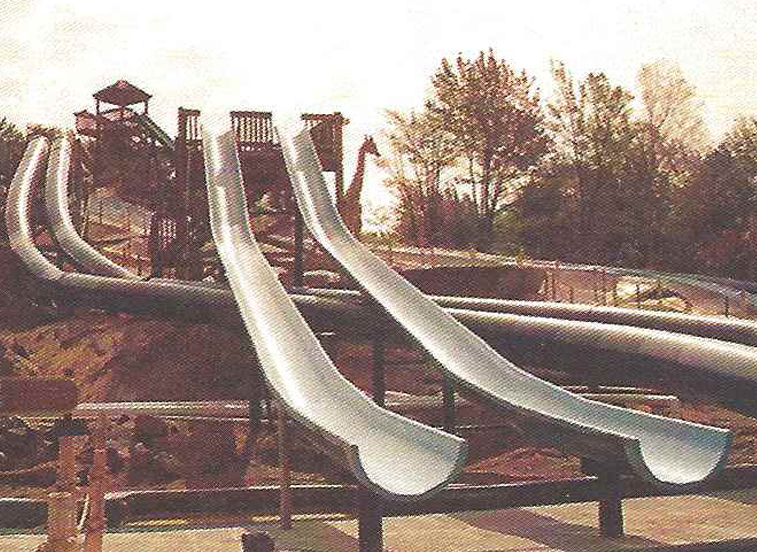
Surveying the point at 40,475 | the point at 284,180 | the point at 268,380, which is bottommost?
the point at 40,475

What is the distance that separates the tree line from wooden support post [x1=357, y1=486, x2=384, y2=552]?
113ft

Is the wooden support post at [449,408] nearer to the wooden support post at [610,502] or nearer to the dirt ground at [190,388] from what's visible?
the dirt ground at [190,388]

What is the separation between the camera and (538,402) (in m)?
14.9

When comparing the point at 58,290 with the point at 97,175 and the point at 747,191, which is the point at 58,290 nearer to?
the point at 97,175

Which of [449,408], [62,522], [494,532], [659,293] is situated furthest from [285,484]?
[659,293]

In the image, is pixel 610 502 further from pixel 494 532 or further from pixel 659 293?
pixel 659 293

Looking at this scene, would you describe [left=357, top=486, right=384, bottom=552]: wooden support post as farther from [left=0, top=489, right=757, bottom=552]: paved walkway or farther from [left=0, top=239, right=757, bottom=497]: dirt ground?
[left=0, top=239, right=757, bottom=497]: dirt ground

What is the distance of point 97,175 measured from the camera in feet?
115

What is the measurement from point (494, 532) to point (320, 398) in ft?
10.1

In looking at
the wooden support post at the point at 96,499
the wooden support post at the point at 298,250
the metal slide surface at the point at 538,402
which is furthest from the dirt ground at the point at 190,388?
the wooden support post at the point at 96,499

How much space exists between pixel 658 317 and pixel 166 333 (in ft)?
60.2

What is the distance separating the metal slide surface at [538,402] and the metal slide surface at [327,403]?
120 cm

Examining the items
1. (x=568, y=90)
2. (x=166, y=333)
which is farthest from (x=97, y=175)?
(x=568, y=90)

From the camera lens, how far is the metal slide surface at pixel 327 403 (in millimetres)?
11844
